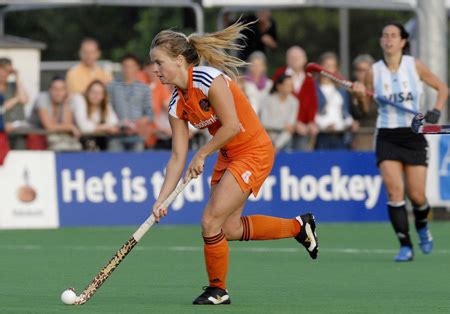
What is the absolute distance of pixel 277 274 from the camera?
39.2 feet

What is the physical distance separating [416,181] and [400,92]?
78 centimetres

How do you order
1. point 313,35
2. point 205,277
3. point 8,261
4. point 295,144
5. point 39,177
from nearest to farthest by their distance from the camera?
point 205,277 → point 8,261 → point 39,177 → point 295,144 → point 313,35

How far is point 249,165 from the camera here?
9.85m

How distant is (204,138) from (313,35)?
84.4 ft

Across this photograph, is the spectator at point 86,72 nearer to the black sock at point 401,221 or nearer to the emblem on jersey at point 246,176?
the black sock at point 401,221

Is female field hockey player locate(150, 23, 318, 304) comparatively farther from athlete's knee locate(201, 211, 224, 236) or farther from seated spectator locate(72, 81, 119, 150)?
seated spectator locate(72, 81, 119, 150)

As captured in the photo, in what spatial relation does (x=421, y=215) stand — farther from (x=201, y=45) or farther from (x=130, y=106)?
(x=130, y=106)

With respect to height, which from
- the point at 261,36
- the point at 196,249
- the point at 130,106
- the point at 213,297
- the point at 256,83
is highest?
the point at 261,36

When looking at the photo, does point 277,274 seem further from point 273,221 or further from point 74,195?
point 74,195

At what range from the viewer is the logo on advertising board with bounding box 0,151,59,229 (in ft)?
56.6

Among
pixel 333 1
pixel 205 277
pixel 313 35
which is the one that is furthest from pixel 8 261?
pixel 313 35

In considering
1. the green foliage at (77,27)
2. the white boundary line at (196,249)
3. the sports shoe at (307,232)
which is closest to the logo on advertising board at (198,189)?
the white boundary line at (196,249)

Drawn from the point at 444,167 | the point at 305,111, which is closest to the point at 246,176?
the point at 444,167

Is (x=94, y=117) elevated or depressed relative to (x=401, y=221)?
elevated
